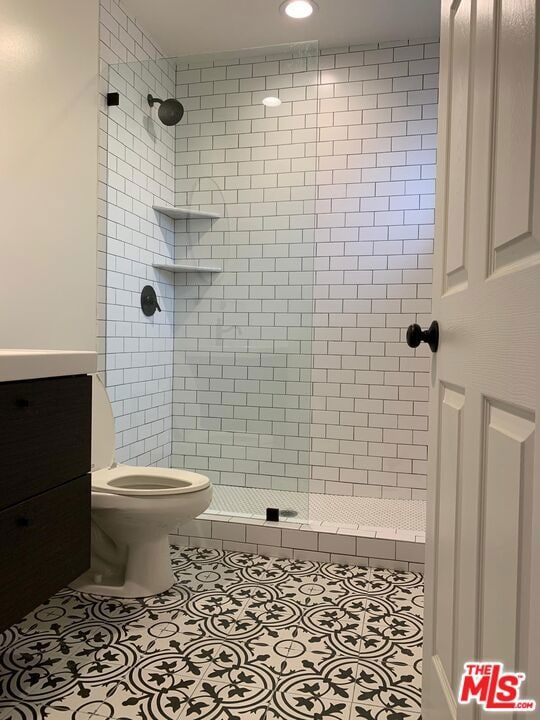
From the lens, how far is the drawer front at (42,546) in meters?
1.33

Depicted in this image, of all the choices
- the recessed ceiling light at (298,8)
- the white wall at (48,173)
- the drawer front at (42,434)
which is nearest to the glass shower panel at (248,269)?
the recessed ceiling light at (298,8)

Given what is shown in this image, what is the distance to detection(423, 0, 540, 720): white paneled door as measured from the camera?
70cm

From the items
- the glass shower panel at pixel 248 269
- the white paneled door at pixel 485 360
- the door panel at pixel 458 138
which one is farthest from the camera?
the glass shower panel at pixel 248 269

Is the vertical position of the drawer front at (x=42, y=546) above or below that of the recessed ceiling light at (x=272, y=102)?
below

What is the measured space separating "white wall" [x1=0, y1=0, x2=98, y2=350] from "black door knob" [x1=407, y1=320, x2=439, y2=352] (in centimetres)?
156

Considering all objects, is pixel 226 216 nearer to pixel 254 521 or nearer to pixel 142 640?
pixel 254 521

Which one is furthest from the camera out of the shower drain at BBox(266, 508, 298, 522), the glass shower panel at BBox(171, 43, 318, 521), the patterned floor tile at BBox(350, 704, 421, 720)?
the glass shower panel at BBox(171, 43, 318, 521)

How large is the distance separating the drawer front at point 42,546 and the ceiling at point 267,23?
238 cm

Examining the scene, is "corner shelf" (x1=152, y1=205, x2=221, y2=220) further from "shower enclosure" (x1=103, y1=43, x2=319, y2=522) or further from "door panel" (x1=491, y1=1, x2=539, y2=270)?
"door panel" (x1=491, y1=1, x2=539, y2=270)

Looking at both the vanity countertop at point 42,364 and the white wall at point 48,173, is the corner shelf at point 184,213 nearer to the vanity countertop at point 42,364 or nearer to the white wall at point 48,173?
the white wall at point 48,173

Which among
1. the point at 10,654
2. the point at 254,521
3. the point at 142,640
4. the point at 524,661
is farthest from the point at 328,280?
the point at 524,661

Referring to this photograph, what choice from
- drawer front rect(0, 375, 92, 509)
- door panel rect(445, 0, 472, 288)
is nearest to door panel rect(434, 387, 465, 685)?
door panel rect(445, 0, 472, 288)

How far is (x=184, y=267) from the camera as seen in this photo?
288cm

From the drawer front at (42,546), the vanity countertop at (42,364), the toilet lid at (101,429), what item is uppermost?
the vanity countertop at (42,364)
